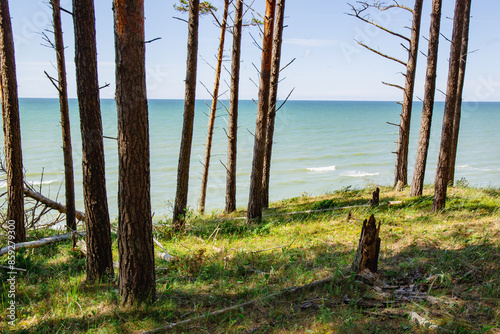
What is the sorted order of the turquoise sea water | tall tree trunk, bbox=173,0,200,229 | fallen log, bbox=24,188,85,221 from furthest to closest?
the turquoise sea water → fallen log, bbox=24,188,85,221 → tall tree trunk, bbox=173,0,200,229

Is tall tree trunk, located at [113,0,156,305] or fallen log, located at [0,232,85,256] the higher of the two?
tall tree trunk, located at [113,0,156,305]

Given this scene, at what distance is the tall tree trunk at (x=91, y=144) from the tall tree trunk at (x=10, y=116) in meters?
2.66

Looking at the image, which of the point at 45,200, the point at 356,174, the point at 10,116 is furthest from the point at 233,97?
the point at 356,174

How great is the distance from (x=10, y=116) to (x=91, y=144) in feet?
10.9

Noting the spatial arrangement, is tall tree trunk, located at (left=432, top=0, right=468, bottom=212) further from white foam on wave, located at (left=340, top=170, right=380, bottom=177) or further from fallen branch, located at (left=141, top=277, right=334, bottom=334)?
white foam on wave, located at (left=340, top=170, right=380, bottom=177)

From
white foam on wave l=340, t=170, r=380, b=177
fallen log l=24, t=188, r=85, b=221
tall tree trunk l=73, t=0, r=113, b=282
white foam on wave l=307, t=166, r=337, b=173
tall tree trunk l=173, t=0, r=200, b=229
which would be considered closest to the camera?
tall tree trunk l=73, t=0, r=113, b=282

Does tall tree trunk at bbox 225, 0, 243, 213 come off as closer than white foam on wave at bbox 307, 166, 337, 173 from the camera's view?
Yes

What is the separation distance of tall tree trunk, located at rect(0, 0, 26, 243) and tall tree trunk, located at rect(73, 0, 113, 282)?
2658 mm

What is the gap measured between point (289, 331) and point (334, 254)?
246 cm

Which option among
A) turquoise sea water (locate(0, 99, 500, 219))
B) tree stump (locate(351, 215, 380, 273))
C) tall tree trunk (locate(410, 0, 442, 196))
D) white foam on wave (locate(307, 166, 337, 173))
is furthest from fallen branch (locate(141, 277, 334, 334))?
white foam on wave (locate(307, 166, 337, 173))

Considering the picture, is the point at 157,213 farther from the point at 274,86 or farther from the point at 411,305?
the point at 411,305

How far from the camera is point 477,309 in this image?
3932 mm

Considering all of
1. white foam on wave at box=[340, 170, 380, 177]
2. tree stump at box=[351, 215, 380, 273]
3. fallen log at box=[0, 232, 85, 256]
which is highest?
tree stump at box=[351, 215, 380, 273]

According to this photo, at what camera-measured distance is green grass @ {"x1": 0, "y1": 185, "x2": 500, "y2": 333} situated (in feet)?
13.0
